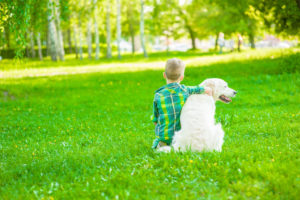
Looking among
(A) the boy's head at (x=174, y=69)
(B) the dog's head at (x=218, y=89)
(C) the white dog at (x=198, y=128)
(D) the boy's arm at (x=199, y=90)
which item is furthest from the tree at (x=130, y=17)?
(C) the white dog at (x=198, y=128)

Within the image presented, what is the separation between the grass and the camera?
4.17 meters

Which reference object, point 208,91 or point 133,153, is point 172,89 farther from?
point 133,153

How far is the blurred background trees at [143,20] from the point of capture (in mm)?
14479

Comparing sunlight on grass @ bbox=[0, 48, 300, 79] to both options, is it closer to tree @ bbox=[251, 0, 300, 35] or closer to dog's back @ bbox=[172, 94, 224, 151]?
tree @ bbox=[251, 0, 300, 35]

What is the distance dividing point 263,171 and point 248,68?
52.8 feet

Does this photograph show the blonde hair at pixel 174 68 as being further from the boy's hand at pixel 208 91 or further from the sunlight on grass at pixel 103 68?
the sunlight on grass at pixel 103 68

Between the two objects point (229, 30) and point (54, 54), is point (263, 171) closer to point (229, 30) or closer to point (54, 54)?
point (54, 54)

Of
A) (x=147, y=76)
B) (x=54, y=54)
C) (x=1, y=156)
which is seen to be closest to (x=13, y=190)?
(x=1, y=156)

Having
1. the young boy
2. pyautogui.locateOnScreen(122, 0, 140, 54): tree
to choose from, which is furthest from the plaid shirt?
pyautogui.locateOnScreen(122, 0, 140, 54): tree

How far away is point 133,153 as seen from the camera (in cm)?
592

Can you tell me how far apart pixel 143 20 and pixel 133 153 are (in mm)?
35024

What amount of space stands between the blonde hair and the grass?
4.42ft

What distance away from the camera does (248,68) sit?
1944 centimetres

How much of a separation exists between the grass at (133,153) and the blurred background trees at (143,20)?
3175 mm
